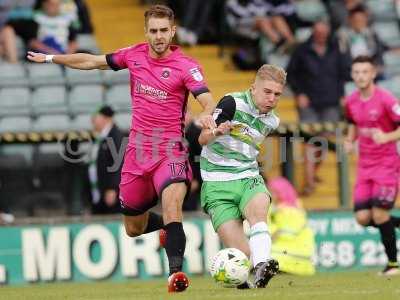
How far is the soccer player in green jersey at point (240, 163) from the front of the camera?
11180 mm

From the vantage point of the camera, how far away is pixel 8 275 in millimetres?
15977

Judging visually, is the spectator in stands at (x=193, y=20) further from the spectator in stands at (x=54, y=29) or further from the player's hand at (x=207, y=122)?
the player's hand at (x=207, y=122)

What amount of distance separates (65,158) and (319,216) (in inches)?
128

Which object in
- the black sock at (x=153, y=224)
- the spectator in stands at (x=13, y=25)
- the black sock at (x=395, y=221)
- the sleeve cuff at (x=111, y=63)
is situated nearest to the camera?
the sleeve cuff at (x=111, y=63)

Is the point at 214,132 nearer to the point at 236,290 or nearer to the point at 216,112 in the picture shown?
the point at 216,112

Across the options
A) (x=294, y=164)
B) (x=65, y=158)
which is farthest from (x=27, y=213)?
(x=294, y=164)

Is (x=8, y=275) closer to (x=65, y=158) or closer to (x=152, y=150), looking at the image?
(x=65, y=158)

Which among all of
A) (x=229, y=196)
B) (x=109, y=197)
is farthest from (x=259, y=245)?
(x=109, y=197)

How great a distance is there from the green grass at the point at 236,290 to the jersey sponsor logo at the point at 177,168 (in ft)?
3.32

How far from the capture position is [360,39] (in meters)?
19.9

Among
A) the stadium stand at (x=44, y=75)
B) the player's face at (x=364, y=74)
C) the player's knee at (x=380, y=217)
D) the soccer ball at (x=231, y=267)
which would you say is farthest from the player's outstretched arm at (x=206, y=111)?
the stadium stand at (x=44, y=75)

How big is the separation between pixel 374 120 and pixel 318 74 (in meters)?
4.22

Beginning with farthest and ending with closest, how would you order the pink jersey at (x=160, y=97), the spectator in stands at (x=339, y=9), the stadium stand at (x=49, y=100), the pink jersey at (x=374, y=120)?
the spectator in stands at (x=339, y=9), the stadium stand at (x=49, y=100), the pink jersey at (x=374, y=120), the pink jersey at (x=160, y=97)

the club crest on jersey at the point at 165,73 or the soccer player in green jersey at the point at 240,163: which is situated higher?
the club crest on jersey at the point at 165,73
